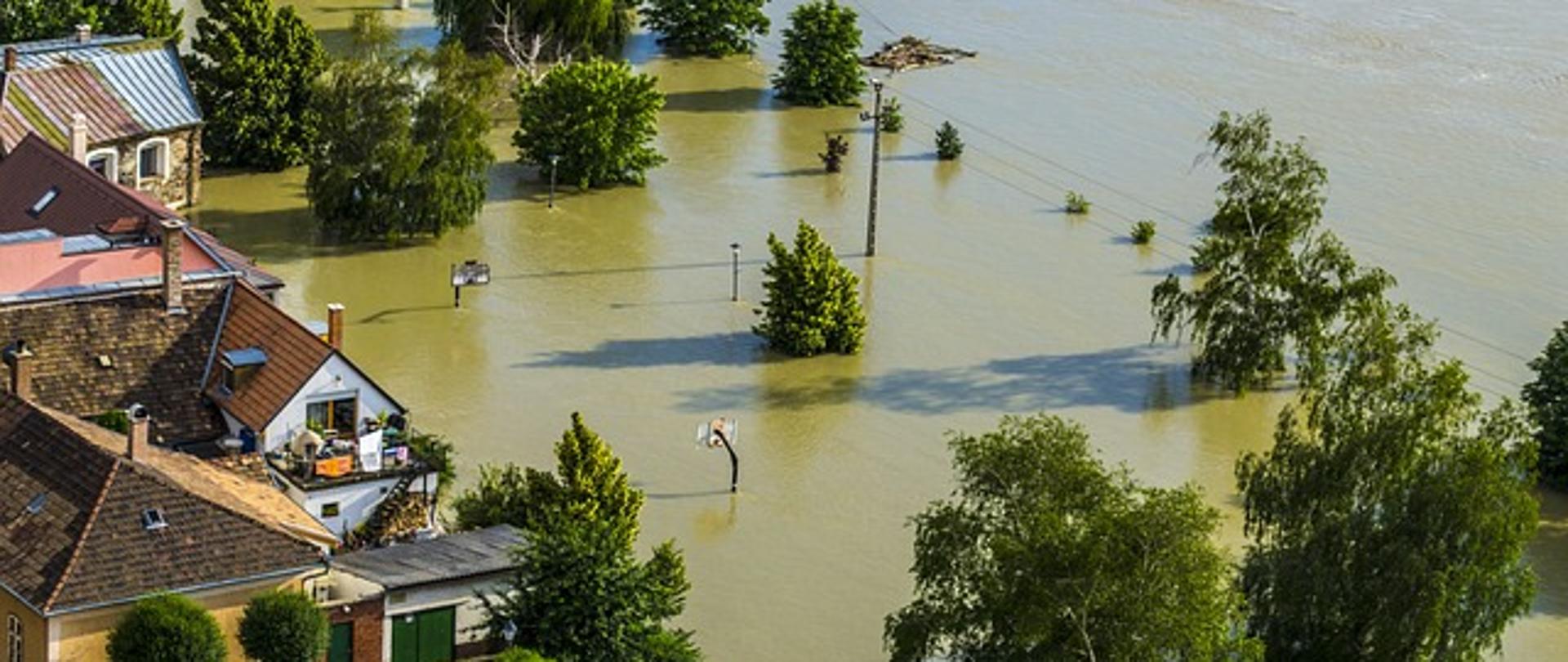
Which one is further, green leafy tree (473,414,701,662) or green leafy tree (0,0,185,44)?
green leafy tree (0,0,185,44)

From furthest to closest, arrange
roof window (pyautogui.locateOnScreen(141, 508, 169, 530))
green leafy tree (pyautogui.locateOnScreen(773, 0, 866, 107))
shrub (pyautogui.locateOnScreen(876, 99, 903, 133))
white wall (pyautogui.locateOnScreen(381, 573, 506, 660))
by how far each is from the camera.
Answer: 1. green leafy tree (pyautogui.locateOnScreen(773, 0, 866, 107))
2. shrub (pyautogui.locateOnScreen(876, 99, 903, 133))
3. white wall (pyautogui.locateOnScreen(381, 573, 506, 660))
4. roof window (pyautogui.locateOnScreen(141, 508, 169, 530))

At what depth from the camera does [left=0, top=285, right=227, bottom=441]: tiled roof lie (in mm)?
38156

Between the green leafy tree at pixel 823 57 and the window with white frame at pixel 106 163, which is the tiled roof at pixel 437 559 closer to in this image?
the window with white frame at pixel 106 163

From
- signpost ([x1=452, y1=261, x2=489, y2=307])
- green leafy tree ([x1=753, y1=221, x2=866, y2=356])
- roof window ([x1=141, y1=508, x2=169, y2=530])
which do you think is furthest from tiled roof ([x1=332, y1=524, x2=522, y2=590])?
signpost ([x1=452, y1=261, x2=489, y2=307])

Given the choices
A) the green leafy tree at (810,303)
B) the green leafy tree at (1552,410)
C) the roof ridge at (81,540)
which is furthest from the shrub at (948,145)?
the roof ridge at (81,540)

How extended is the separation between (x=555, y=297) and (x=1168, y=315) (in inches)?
441

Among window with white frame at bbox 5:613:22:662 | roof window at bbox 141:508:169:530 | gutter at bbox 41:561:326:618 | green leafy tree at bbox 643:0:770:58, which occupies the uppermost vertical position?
green leafy tree at bbox 643:0:770:58

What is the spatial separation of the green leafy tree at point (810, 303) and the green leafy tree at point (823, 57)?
17.8m

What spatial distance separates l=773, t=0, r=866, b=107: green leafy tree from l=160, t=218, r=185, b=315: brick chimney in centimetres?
2905

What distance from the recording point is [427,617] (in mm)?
34188

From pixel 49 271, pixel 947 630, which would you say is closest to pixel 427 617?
pixel 947 630

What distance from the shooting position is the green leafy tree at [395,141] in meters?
53.5

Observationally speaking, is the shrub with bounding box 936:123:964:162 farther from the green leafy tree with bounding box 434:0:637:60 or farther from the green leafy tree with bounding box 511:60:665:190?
the green leafy tree with bounding box 434:0:637:60

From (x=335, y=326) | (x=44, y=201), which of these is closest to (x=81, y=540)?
(x=335, y=326)
